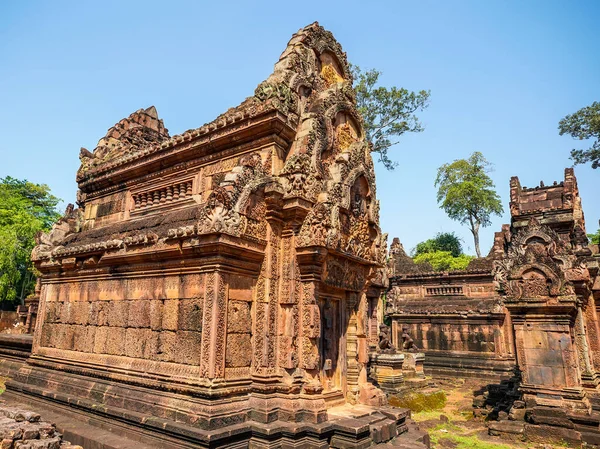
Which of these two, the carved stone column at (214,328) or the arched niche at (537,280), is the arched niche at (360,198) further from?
the arched niche at (537,280)

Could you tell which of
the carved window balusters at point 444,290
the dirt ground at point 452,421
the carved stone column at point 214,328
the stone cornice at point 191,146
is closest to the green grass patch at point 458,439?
the dirt ground at point 452,421

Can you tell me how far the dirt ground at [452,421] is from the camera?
8.56 meters

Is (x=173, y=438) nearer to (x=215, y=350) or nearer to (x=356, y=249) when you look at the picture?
(x=215, y=350)

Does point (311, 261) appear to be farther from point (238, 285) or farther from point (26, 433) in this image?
point (26, 433)

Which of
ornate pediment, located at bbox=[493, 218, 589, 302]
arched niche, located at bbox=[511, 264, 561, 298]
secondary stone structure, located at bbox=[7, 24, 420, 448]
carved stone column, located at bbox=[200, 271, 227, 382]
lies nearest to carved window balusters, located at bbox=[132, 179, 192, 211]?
secondary stone structure, located at bbox=[7, 24, 420, 448]

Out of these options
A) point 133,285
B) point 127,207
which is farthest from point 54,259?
point 133,285

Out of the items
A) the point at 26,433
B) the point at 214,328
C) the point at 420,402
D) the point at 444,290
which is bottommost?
the point at 420,402

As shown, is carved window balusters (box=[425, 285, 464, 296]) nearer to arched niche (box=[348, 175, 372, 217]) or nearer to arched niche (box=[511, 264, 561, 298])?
arched niche (box=[511, 264, 561, 298])

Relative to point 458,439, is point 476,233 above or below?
above

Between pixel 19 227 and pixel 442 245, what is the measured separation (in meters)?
40.0

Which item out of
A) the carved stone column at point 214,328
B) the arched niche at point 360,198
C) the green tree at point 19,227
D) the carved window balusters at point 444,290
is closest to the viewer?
the carved stone column at point 214,328

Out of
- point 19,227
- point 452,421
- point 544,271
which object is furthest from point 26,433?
point 19,227

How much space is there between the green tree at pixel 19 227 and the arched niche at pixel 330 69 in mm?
24547

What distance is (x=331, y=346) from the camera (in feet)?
24.5
